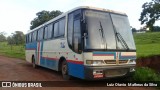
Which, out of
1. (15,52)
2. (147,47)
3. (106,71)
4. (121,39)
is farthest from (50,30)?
(15,52)

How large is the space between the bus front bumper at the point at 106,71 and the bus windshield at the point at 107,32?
0.75 m

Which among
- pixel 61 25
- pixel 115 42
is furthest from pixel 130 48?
pixel 61 25

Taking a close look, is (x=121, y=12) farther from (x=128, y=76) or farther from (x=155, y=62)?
(x=155, y=62)

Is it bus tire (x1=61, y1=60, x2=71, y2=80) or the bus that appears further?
bus tire (x1=61, y1=60, x2=71, y2=80)

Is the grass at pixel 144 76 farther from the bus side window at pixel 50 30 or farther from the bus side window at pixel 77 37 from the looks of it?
the bus side window at pixel 50 30

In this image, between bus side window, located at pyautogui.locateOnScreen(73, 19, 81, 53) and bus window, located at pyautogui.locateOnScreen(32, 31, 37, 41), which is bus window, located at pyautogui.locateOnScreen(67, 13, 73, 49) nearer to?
bus side window, located at pyautogui.locateOnScreen(73, 19, 81, 53)

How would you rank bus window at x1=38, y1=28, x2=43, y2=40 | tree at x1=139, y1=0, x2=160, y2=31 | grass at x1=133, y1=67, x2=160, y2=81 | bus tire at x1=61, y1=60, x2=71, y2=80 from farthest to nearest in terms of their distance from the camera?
1. tree at x1=139, y1=0, x2=160, y2=31
2. bus window at x1=38, y1=28, x2=43, y2=40
3. bus tire at x1=61, y1=60, x2=71, y2=80
4. grass at x1=133, y1=67, x2=160, y2=81

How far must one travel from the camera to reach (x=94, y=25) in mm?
9281

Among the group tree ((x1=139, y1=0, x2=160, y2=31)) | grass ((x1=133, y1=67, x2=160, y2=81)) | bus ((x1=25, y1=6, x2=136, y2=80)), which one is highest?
tree ((x1=139, y1=0, x2=160, y2=31))

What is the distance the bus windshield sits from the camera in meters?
9.09

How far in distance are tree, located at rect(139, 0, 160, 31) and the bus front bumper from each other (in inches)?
530

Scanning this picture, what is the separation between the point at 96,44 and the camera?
9055 mm

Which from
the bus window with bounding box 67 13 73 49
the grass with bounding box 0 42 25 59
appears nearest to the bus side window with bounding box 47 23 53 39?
the bus window with bounding box 67 13 73 49

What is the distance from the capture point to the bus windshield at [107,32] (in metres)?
9.09
